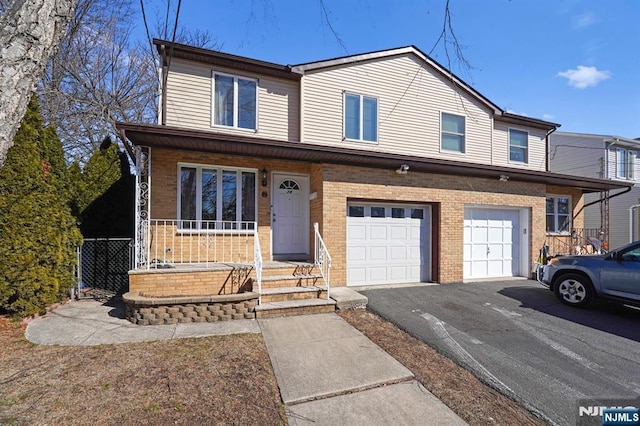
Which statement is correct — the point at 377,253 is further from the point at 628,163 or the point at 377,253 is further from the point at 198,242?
the point at 628,163

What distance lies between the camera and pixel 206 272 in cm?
623

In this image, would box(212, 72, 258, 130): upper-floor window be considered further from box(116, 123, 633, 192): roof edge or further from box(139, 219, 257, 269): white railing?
box(139, 219, 257, 269): white railing

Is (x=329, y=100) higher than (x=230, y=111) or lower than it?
higher

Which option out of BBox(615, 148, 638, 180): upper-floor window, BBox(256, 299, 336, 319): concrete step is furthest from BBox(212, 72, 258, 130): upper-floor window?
BBox(615, 148, 638, 180): upper-floor window

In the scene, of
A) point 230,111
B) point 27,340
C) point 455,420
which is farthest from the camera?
point 230,111

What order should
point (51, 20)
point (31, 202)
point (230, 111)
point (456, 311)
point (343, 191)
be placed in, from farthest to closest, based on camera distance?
1. point (230, 111)
2. point (343, 191)
3. point (456, 311)
4. point (31, 202)
5. point (51, 20)

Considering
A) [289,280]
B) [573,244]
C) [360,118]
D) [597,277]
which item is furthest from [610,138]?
[289,280]

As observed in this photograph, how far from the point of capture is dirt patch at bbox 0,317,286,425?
9.09 ft

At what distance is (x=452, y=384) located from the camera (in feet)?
11.3

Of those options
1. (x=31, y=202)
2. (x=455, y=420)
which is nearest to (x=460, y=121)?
(x=455, y=420)

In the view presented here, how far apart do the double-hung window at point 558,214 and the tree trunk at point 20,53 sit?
1415 cm

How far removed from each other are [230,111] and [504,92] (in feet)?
21.5

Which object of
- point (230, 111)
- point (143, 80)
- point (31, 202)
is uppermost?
point (143, 80)

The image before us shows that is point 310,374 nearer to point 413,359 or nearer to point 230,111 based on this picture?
point 413,359
